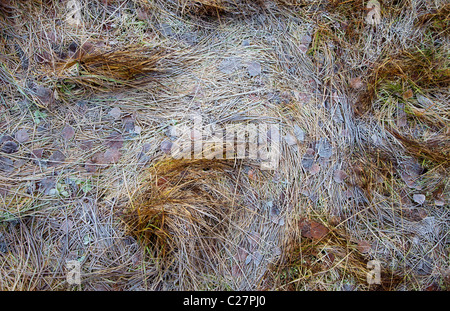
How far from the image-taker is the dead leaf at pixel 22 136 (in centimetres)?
165

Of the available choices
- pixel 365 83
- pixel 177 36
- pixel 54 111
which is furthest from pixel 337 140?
pixel 54 111

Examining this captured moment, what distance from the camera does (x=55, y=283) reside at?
4.97ft

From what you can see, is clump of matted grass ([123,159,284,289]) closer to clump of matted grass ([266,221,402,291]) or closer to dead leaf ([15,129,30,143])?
clump of matted grass ([266,221,402,291])

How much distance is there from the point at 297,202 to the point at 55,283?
1.47 m

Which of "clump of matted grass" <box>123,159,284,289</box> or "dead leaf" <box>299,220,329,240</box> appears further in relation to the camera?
"dead leaf" <box>299,220,329,240</box>

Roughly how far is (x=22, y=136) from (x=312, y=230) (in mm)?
1869

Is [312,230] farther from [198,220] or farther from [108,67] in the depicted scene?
[108,67]

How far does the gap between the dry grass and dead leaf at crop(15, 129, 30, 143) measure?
11 mm

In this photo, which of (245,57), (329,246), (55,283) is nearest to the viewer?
(55,283)

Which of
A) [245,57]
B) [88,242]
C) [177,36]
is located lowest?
[88,242]

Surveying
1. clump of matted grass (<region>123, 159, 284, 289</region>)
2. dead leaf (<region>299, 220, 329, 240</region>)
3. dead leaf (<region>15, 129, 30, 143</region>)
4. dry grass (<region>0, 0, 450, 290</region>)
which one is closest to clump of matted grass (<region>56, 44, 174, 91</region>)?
dry grass (<region>0, 0, 450, 290</region>)

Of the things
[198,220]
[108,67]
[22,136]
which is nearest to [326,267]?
[198,220]

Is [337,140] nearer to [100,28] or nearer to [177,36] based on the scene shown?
[177,36]

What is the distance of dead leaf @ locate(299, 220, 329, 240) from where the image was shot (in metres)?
1.67
